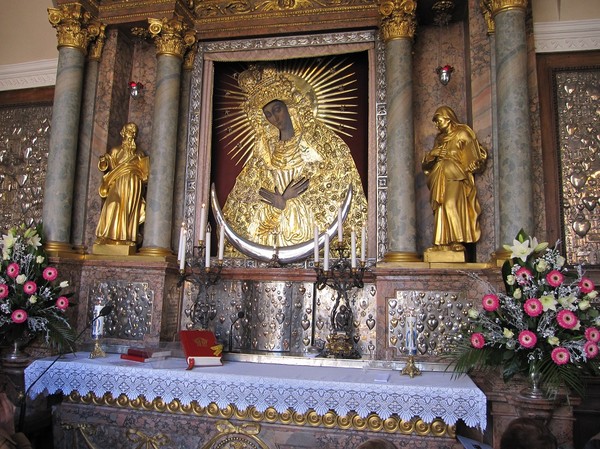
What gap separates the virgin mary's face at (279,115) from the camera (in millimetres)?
7148

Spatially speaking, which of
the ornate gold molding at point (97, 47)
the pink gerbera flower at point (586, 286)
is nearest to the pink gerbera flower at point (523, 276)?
the pink gerbera flower at point (586, 286)

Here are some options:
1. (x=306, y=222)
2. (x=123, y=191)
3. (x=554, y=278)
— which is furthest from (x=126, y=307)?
(x=554, y=278)

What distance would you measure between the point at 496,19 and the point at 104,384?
5.26m

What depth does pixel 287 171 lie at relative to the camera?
23.0 ft

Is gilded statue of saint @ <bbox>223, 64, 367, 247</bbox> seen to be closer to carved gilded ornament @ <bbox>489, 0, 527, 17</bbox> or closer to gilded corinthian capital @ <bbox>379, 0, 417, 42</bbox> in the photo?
gilded corinthian capital @ <bbox>379, 0, 417, 42</bbox>

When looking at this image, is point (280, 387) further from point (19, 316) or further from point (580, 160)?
point (580, 160)

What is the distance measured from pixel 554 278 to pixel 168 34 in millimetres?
5252

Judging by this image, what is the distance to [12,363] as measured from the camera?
16.9 feet

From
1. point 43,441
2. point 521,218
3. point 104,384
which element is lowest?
point 43,441

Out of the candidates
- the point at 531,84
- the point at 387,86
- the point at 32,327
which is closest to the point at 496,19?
the point at 531,84

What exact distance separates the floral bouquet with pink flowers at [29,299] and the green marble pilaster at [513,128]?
4.45m

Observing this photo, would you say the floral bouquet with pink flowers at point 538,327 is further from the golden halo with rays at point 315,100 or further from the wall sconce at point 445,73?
the golden halo with rays at point 315,100

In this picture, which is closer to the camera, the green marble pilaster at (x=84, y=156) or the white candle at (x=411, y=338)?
the white candle at (x=411, y=338)

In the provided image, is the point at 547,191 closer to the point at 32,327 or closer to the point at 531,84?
the point at 531,84
